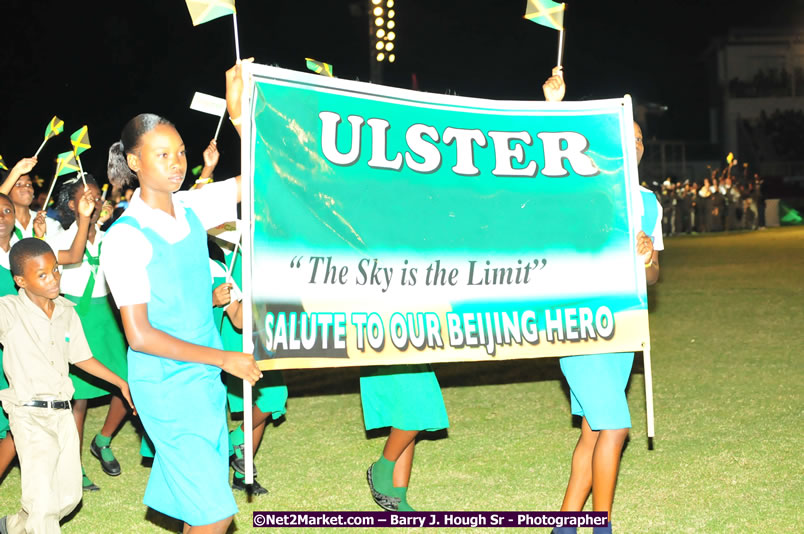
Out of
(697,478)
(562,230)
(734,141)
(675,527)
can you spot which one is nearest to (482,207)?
(562,230)

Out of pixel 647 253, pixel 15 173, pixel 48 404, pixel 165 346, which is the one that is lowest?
pixel 48 404

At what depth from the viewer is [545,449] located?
6168mm

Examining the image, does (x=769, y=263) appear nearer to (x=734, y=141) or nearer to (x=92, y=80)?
(x=92, y=80)

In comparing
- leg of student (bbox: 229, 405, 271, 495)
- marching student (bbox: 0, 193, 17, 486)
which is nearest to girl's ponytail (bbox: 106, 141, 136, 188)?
marching student (bbox: 0, 193, 17, 486)

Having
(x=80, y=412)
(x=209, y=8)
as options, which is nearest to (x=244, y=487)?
(x=80, y=412)

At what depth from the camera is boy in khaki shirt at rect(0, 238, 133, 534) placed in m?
4.12

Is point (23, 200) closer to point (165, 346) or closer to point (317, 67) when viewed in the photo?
point (317, 67)

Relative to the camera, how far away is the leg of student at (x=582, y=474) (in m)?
4.31

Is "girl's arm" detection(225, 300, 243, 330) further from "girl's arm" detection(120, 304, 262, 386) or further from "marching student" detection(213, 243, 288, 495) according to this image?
"marching student" detection(213, 243, 288, 495)

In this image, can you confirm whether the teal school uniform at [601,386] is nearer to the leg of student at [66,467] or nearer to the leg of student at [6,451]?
the leg of student at [66,467]

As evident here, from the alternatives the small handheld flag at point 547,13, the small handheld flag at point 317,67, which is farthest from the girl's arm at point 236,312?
the small handheld flag at point 547,13

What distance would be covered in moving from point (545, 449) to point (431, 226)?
2.70 m

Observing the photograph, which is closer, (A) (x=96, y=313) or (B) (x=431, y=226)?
(B) (x=431, y=226)

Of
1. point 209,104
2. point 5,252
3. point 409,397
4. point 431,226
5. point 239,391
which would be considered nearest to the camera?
point 431,226
